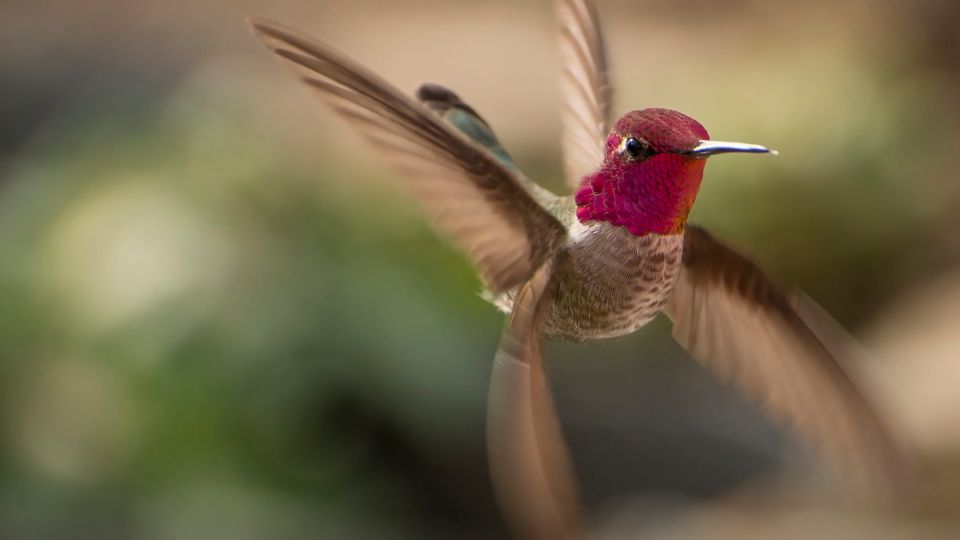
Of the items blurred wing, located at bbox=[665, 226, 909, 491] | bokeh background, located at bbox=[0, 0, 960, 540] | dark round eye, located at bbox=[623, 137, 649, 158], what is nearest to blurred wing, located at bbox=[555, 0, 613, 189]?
blurred wing, located at bbox=[665, 226, 909, 491]

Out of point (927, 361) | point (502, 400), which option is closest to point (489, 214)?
point (502, 400)

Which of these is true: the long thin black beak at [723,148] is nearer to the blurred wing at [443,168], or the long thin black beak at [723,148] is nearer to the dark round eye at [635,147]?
the dark round eye at [635,147]

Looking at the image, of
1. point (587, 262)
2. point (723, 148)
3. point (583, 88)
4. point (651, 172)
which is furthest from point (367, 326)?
point (723, 148)

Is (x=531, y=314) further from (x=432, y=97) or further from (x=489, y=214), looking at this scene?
(x=432, y=97)

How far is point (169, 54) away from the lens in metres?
5.66

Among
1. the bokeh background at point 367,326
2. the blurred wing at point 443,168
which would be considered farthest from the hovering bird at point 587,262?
the bokeh background at point 367,326

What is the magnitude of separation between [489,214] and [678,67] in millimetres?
4074

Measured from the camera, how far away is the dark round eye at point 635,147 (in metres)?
0.85

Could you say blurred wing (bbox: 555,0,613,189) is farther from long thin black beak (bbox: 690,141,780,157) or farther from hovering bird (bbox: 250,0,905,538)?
long thin black beak (bbox: 690,141,780,157)

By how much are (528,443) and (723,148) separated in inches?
10.6

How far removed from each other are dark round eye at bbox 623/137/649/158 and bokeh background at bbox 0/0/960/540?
1.77 metres

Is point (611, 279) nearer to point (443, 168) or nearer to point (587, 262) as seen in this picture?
point (587, 262)

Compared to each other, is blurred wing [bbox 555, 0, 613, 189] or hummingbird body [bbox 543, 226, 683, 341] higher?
blurred wing [bbox 555, 0, 613, 189]

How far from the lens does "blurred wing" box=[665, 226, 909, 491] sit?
1.06 meters
